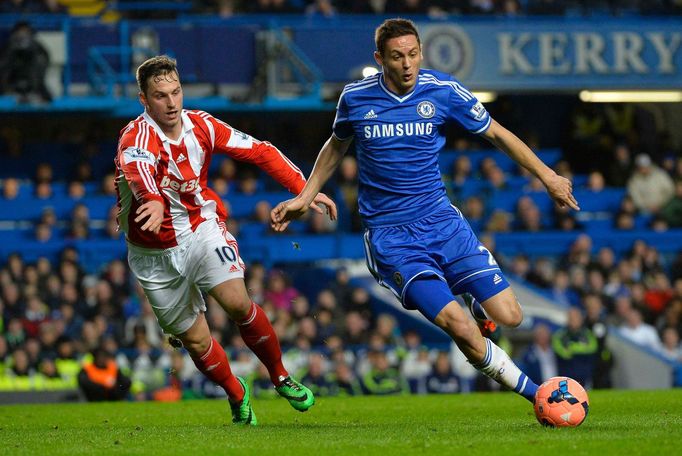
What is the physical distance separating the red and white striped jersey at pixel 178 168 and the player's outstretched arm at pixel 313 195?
15.0 inches

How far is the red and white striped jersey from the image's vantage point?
8.69 metres

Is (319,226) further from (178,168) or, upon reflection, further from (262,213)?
(178,168)

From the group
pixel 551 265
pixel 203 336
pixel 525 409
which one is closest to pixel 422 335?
pixel 551 265

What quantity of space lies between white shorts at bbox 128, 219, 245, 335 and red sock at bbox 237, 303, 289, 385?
33 cm

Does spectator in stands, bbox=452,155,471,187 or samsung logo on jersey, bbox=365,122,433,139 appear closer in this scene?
samsung logo on jersey, bbox=365,122,433,139

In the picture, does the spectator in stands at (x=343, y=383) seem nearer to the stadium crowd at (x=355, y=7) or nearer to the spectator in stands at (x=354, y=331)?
the spectator in stands at (x=354, y=331)

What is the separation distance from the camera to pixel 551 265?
21.9 meters

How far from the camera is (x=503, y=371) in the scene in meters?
8.25

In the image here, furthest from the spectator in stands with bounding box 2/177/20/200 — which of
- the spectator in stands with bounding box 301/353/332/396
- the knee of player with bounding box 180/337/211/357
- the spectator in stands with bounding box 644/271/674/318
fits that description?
the knee of player with bounding box 180/337/211/357

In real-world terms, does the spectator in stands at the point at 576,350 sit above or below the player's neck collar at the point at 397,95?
below

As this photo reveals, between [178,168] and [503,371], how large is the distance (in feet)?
8.38

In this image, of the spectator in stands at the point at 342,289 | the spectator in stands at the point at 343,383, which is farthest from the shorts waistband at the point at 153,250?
the spectator in stands at the point at 342,289

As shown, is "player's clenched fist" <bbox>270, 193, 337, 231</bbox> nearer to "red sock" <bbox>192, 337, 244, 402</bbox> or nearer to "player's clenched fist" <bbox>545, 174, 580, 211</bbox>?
"red sock" <bbox>192, 337, 244, 402</bbox>

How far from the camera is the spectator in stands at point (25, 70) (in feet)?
69.7
